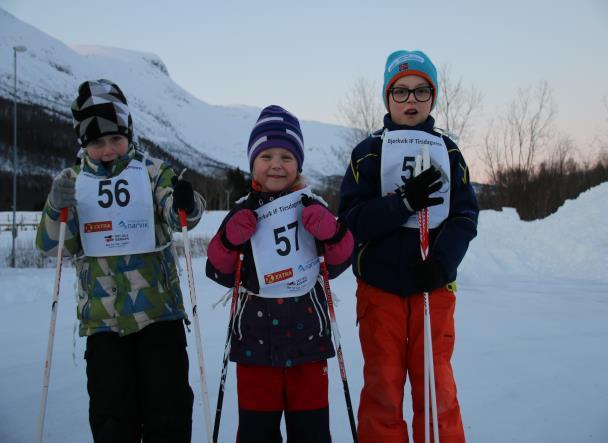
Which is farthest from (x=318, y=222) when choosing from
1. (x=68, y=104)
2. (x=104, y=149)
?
(x=68, y=104)

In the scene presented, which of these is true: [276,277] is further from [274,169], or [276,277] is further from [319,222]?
[274,169]

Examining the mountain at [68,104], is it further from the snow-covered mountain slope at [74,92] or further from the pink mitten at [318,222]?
the pink mitten at [318,222]

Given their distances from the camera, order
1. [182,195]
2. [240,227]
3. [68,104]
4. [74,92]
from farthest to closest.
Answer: [74,92] → [68,104] → [182,195] → [240,227]

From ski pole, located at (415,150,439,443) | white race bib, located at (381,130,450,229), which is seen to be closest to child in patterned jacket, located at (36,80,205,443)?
white race bib, located at (381,130,450,229)

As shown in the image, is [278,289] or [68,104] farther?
[68,104]

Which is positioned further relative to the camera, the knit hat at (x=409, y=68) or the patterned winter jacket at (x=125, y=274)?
the knit hat at (x=409, y=68)

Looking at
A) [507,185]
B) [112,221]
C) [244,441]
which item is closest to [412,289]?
[244,441]

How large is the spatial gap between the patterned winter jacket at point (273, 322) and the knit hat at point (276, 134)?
25 centimetres

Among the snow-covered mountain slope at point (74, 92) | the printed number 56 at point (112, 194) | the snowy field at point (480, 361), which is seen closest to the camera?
the printed number 56 at point (112, 194)

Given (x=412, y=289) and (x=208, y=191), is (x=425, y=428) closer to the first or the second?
(x=412, y=289)

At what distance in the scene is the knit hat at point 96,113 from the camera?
2.35m

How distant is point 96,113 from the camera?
2.35 metres

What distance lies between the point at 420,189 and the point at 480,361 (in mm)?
2502

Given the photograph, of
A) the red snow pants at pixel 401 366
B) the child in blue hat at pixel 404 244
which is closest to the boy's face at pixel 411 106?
the child in blue hat at pixel 404 244
